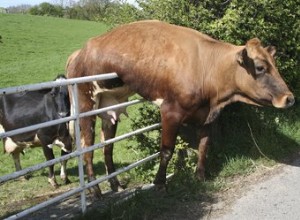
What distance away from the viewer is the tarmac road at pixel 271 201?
5148mm

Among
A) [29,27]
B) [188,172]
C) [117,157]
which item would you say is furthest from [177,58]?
[29,27]

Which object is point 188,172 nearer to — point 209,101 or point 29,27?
point 209,101

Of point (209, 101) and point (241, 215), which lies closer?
point (241, 215)

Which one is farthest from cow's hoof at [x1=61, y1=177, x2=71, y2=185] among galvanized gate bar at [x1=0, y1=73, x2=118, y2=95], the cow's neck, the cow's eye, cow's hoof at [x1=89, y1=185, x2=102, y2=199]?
the cow's eye

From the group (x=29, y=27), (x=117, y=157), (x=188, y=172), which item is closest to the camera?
(x=188, y=172)

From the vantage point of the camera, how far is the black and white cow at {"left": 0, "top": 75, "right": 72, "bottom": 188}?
781cm

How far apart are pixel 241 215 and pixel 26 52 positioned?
28453mm

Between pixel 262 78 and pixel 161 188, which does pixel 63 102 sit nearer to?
pixel 161 188

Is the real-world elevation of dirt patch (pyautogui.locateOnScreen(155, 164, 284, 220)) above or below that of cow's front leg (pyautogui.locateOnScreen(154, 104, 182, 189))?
below

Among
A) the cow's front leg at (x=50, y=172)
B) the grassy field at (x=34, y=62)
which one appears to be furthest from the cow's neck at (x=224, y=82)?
the cow's front leg at (x=50, y=172)

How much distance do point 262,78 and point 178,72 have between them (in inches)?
38.5

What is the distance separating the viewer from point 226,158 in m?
6.77

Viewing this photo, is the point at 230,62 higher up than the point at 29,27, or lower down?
higher up

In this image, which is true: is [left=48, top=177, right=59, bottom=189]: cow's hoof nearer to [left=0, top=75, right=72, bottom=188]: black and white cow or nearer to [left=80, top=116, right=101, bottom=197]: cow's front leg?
[left=0, top=75, right=72, bottom=188]: black and white cow
